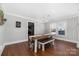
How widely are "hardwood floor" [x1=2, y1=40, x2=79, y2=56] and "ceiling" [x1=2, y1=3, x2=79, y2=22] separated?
19.4 inches

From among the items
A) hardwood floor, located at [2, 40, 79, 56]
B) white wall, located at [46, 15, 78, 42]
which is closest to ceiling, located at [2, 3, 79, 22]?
white wall, located at [46, 15, 78, 42]

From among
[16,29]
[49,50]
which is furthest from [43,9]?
[49,50]

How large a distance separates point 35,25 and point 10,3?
0.53 metres

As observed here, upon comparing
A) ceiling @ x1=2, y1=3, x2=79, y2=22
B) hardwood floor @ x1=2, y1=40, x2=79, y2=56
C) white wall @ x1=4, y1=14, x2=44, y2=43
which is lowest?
hardwood floor @ x1=2, y1=40, x2=79, y2=56

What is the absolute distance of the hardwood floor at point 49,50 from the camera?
112 cm

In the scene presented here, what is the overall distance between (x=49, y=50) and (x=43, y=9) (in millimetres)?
704

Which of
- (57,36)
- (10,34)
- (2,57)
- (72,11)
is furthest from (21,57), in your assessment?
(72,11)

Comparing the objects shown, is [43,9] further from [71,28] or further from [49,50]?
[49,50]

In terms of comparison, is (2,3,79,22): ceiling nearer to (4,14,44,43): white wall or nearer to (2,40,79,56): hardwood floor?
(4,14,44,43): white wall

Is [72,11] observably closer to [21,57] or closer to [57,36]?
[57,36]

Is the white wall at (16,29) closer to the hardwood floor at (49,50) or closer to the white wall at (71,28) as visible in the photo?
the hardwood floor at (49,50)

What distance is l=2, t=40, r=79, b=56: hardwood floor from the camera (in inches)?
44.1

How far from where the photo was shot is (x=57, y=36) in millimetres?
1213

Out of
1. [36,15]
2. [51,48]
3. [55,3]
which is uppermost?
[55,3]
